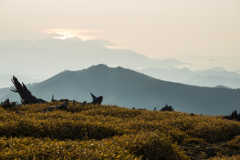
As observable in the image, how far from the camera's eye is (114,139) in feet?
37.3

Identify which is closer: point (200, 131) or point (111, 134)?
point (111, 134)

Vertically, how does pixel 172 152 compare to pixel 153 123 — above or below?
below

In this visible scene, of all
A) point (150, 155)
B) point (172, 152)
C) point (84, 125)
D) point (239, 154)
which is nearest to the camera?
point (150, 155)

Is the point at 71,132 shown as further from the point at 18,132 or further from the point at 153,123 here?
the point at 153,123

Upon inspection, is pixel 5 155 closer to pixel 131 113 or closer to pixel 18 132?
pixel 18 132

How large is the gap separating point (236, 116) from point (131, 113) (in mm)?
9699

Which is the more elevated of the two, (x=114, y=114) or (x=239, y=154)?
(x=114, y=114)

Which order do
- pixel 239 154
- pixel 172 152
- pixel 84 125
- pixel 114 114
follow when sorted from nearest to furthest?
pixel 172 152 < pixel 239 154 < pixel 84 125 < pixel 114 114

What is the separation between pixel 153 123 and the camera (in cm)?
1536

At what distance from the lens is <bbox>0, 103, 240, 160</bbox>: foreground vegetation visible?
851 cm

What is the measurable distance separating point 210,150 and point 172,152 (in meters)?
2.51

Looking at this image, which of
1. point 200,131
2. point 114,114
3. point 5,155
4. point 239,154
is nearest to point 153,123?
point 200,131

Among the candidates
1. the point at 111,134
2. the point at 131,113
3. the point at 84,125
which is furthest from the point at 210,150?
the point at 131,113

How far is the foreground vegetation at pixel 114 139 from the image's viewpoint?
8.51 m
